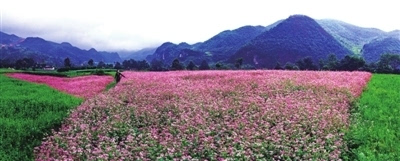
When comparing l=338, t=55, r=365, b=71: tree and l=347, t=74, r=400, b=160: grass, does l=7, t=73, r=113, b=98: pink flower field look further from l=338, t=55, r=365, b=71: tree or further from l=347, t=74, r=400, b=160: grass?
l=338, t=55, r=365, b=71: tree

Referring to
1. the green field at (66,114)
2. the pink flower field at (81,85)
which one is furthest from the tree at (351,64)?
the green field at (66,114)

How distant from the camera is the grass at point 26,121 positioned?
11.3 metres

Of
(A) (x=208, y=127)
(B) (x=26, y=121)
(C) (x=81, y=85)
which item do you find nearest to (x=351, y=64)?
(C) (x=81, y=85)

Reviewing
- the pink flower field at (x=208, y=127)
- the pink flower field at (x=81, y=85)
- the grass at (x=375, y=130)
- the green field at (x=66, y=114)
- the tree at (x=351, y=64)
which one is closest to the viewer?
the pink flower field at (x=208, y=127)

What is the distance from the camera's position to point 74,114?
45.0 ft

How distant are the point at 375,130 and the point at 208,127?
15.3ft

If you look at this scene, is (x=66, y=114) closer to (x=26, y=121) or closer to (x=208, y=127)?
(x=26, y=121)

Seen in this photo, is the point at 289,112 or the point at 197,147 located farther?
the point at 289,112

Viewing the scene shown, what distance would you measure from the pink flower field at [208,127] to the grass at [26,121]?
2.09 ft

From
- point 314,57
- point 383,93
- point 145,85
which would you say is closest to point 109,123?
point 145,85

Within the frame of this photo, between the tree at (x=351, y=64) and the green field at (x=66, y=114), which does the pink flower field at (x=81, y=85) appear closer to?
the green field at (x=66, y=114)

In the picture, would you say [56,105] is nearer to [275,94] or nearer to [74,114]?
[74,114]

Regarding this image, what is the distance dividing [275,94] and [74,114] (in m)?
7.99

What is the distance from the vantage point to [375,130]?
1046 centimetres
